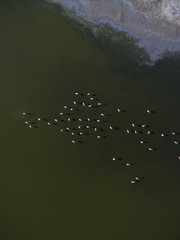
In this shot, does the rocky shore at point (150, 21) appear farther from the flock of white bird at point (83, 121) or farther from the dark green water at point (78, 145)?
the flock of white bird at point (83, 121)

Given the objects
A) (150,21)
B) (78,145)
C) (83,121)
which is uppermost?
(150,21)

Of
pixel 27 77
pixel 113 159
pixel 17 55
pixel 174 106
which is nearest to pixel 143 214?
pixel 113 159

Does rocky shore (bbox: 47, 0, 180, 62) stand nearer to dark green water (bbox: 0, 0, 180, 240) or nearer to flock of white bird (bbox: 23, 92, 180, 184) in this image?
dark green water (bbox: 0, 0, 180, 240)

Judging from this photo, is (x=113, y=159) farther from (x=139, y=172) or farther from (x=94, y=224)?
(x=94, y=224)

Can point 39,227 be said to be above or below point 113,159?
below

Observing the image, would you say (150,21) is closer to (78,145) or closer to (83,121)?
(83,121)

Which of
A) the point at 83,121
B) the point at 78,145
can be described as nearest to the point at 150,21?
the point at 83,121

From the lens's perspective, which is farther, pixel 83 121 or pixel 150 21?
pixel 150 21
